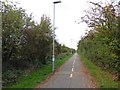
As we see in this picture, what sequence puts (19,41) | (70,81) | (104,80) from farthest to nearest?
(19,41), (70,81), (104,80)

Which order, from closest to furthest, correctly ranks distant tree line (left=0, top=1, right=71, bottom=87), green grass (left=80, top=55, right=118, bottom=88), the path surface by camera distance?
green grass (left=80, top=55, right=118, bottom=88)
the path surface
distant tree line (left=0, top=1, right=71, bottom=87)

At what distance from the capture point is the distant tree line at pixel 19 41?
21.5 m

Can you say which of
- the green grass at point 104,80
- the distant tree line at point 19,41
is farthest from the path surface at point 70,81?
the distant tree line at point 19,41

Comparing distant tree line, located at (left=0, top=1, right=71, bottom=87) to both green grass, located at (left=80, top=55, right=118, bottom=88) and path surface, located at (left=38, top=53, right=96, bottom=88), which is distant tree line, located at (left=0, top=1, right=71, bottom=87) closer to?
path surface, located at (left=38, top=53, right=96, bottom=88)

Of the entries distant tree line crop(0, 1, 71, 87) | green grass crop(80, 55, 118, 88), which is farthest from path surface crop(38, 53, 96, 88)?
distant tree line crop(0, 1, 71, 87)

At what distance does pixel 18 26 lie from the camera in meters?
23.2

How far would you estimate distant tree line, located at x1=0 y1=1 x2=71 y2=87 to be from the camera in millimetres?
21547

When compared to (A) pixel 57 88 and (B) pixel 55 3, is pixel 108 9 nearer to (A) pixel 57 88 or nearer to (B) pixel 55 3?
(B) pixel 55 3

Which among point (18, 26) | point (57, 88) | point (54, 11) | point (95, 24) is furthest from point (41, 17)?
point (57, 88)

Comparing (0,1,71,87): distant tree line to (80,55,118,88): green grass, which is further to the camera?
(0,1,71,87): distant tree line

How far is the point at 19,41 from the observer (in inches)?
931

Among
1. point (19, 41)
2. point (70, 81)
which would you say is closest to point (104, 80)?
point (70, 81)

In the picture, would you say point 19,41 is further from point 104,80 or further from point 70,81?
point 104,80

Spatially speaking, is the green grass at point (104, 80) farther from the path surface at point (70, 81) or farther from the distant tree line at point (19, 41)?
the distant tree line at point (19, 41)
